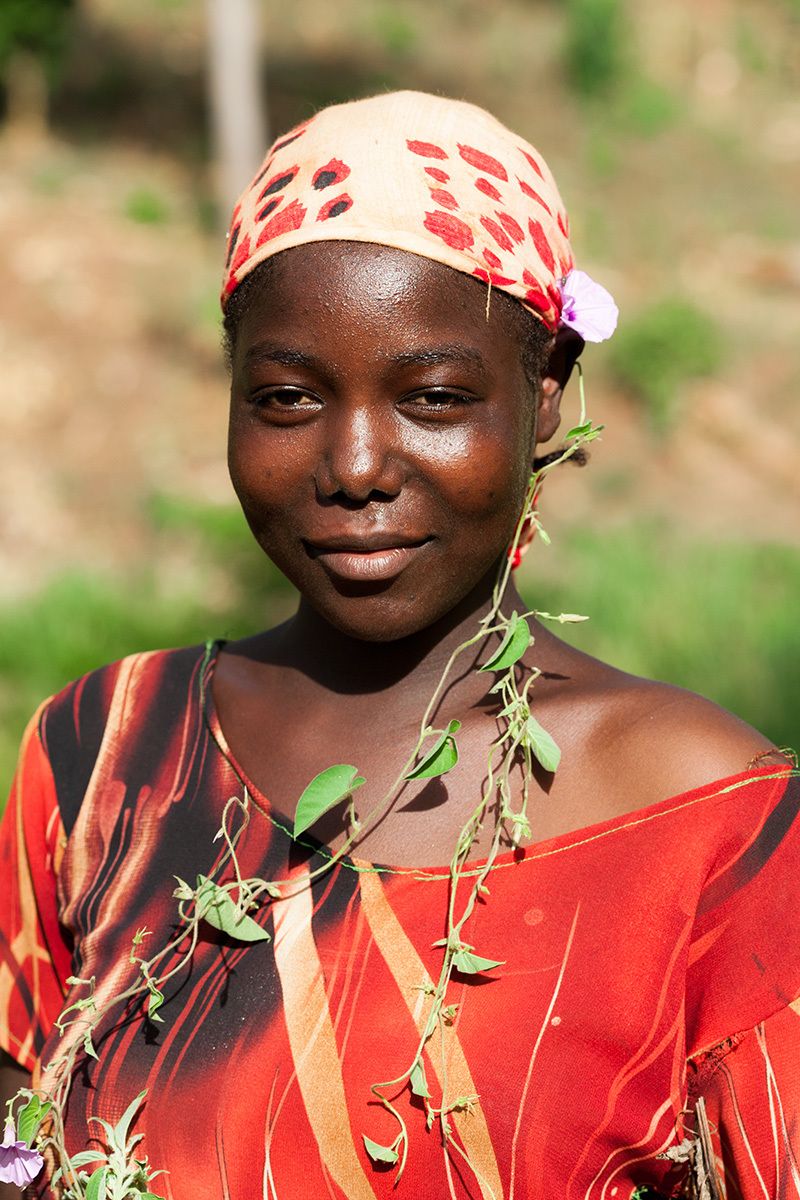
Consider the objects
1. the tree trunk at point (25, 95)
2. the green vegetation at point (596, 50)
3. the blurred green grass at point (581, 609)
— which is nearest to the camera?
the blurred green grass at point (581, 609)

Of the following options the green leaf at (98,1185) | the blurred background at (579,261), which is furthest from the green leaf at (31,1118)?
the blurred background at (579,261)

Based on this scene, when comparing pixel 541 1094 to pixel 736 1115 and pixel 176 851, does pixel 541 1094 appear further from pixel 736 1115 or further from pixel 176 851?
pixel 176 851

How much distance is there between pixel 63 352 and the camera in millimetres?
9031

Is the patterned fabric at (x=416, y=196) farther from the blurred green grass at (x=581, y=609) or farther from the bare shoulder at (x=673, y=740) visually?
the blurred green grass at (x=581, y=609)

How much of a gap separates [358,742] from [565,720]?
0.29 m

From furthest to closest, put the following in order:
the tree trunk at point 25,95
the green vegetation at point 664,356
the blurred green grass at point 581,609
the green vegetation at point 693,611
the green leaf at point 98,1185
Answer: the tree trunk at point 25,95
the green vegetation at point 664,356
the blurred green grass at point 581,609
the green vegetation at point 693,611
the green leaf at point 98,1185

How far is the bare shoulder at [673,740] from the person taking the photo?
1.61 meters

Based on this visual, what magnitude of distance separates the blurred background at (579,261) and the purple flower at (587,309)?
1940 millimetres

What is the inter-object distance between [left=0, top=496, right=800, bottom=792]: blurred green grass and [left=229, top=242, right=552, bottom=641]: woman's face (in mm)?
3141

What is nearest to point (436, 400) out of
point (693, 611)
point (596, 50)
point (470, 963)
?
point (470, 963)

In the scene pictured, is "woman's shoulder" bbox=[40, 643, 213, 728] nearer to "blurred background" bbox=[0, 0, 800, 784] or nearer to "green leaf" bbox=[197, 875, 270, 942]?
"green leaf" bbox=[197, 875, 270, 942]

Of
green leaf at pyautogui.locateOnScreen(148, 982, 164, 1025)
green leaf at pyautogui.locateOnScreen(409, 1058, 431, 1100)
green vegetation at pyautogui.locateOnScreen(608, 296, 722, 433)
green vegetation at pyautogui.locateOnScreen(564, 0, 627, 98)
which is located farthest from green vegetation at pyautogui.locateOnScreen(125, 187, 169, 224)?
green leaf at pyautogui.locateOnScreen(409, 1058, 431, 1100)

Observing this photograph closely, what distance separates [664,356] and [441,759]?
7.68m

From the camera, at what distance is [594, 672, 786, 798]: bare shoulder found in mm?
1606
